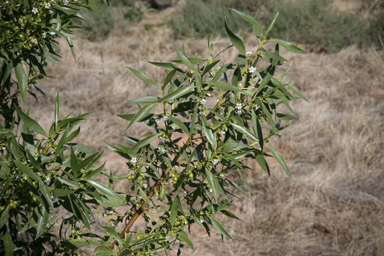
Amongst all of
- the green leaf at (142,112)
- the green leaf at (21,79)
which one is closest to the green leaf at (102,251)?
the green leaf at (142,112)

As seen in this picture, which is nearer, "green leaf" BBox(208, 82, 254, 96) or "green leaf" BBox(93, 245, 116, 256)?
"green leaf" BBox(208, 82, 254, 96)

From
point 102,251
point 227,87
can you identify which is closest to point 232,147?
point 227,87

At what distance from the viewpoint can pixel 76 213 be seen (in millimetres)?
867

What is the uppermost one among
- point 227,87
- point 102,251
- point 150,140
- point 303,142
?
point 227,87

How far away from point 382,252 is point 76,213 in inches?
79.7

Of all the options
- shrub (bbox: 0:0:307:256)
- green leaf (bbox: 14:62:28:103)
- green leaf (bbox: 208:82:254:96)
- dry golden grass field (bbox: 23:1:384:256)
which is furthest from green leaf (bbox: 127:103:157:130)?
dry golden grass field (bbox: 23:1:384:256)

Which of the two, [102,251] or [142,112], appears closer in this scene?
[142,112]

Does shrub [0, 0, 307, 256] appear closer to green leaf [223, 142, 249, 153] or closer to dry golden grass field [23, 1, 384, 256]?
green leaf [223, 142, 249, 153]

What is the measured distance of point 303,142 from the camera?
11.8 feet

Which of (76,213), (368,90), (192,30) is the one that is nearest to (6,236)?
(76,213)

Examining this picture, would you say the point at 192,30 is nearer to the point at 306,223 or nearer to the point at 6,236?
the point at 306,223

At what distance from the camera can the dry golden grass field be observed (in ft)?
7.85

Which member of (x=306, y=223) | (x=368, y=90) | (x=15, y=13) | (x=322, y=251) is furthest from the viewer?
(x=368, y=90)

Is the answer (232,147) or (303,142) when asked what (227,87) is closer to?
(232,147)
